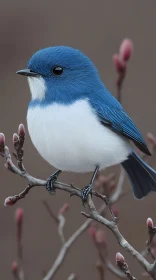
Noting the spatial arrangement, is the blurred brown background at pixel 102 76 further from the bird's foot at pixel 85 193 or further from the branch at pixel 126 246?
the branch at pixel 126 246

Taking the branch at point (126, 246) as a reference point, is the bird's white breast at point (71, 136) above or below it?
above

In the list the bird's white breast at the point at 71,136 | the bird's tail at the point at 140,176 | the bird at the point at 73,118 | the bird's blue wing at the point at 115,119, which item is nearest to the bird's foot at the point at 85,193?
the bird at the point at 73,118

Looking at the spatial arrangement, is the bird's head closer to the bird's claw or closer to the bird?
the bird

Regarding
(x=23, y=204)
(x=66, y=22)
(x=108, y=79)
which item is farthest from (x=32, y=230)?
(x=66, y=22)

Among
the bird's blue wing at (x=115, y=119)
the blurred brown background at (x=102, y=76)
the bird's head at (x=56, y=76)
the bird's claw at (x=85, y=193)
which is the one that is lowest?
the blurred brown background at (x=102, y=76)

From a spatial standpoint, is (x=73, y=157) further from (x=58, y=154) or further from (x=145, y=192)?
(x=145, y=192)

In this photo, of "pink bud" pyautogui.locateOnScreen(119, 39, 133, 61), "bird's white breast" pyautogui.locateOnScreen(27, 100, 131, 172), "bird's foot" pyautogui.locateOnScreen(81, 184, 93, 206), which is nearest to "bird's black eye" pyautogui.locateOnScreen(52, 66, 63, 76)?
"bird's white breast" pyautogui.locateOnScreen(27, 100, 131, 172)
